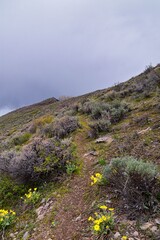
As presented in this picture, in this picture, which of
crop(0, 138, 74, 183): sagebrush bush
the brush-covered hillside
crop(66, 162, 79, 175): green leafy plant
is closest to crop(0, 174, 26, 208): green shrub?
the brush-covered hillside

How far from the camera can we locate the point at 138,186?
481 centimetres

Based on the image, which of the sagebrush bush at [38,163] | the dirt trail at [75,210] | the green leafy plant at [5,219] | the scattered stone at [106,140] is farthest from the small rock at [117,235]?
the scattered stone at [106,140]

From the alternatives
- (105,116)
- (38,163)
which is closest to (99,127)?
(105,116)

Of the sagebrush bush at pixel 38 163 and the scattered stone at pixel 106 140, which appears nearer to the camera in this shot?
the sagebrush bush at pixel 38 163

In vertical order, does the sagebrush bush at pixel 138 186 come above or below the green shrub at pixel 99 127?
below

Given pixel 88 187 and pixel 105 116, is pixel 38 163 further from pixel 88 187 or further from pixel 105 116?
pixel 105 116

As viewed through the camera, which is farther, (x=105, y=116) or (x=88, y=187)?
(x=105, y=116)

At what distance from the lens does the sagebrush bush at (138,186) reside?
452cm

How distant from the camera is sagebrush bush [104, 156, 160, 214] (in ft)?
14.8

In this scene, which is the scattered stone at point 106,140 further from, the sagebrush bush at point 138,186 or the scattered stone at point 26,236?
the scattered stone at point 26,236

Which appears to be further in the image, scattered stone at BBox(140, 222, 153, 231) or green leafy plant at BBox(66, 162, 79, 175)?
green leafy plant at BBox(66, 162, 79, 175)

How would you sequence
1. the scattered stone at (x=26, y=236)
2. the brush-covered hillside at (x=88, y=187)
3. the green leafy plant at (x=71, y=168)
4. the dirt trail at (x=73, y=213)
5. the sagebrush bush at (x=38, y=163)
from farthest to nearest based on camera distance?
the sagebrush bush at (x=38, y=163) → the green leafy plant at (x=71, y=168) → the scattered stone at (x=26, y=236) → the dirt trail at (x=73, y=213) → the brush-covered hillside at (x=88, y=187)

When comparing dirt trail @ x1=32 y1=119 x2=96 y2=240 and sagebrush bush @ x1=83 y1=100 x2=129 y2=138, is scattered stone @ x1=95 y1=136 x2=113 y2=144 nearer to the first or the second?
sagebrush bush @ x1=83 y1=100 x2=129 y2=138

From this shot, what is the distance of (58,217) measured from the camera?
17.9ft
